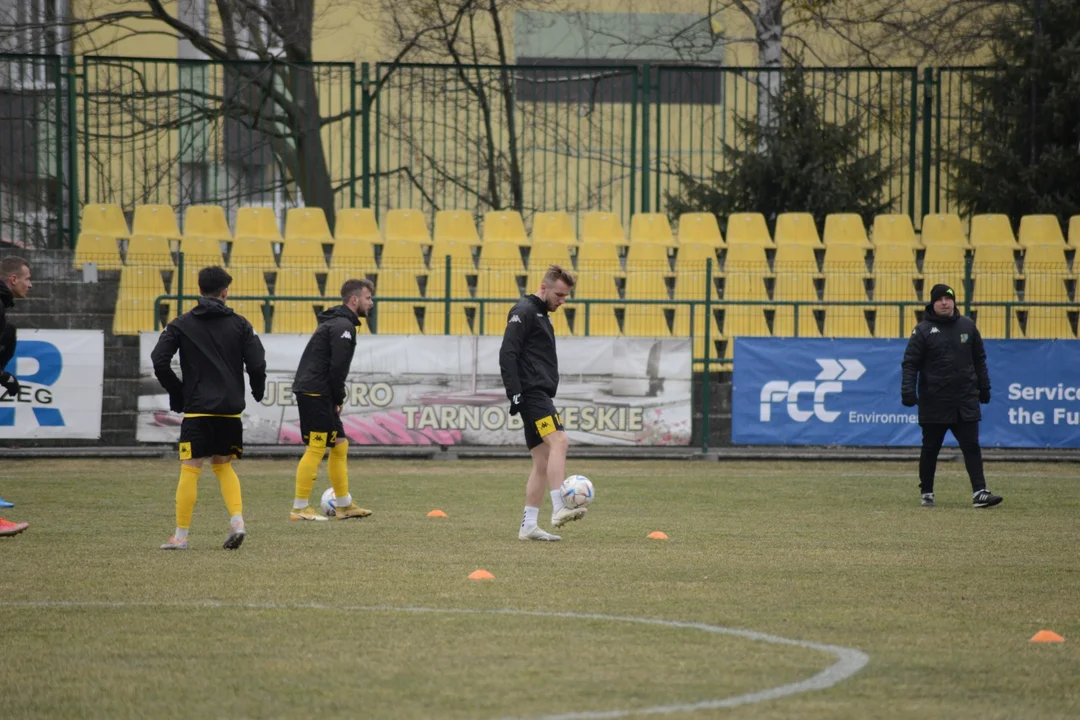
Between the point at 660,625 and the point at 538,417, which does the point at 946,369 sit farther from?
the point at 660,625

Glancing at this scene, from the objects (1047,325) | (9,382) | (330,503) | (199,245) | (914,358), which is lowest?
(330,503)

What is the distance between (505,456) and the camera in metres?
18.9

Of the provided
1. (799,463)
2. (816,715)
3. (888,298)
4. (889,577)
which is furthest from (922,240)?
(816,715)

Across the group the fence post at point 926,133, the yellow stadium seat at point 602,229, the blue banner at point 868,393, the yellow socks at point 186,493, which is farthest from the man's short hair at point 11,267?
the fence post at point 926,133

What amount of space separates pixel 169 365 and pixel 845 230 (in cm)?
1490

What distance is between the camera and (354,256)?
2120 centimetres

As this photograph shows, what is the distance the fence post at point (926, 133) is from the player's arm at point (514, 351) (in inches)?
601

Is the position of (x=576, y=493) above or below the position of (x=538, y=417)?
below

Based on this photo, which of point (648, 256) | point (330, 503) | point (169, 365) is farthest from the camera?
point (648, 256)

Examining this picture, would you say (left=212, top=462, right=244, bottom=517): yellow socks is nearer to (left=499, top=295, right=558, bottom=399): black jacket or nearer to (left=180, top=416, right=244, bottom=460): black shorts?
(left=180, top=416, right=244, bottom=460): black shorts

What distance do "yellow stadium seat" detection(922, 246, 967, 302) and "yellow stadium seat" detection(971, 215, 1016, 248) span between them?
479 millimetres

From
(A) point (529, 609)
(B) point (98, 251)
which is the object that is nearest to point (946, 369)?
(A) point (529, 609)

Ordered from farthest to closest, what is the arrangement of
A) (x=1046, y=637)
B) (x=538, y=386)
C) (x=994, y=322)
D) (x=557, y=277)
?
(x=994, y=322) < (x=538, y=386) < (x=557, y=277) < (x=1046, y=637)

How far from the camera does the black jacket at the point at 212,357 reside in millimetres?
9555
